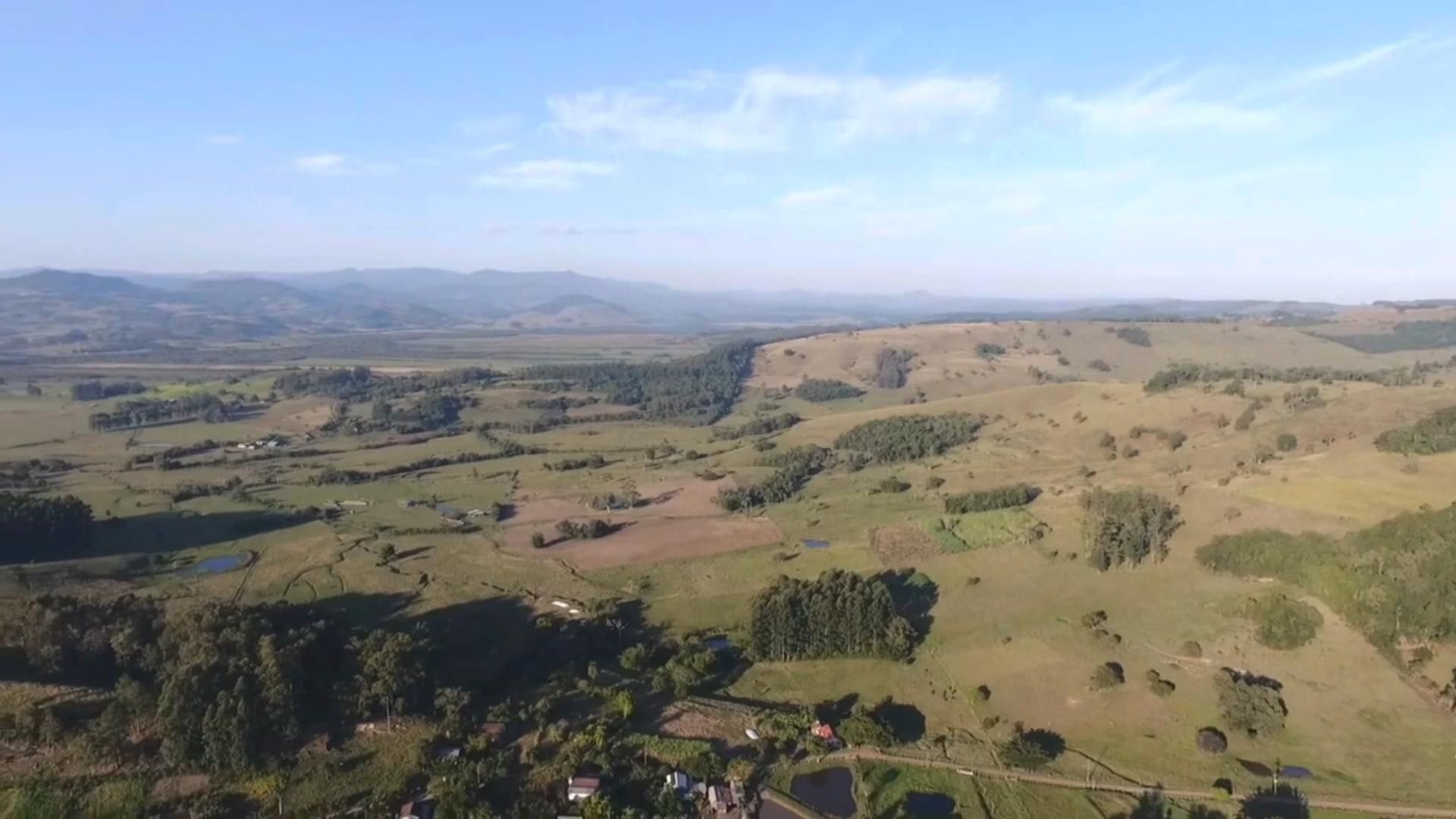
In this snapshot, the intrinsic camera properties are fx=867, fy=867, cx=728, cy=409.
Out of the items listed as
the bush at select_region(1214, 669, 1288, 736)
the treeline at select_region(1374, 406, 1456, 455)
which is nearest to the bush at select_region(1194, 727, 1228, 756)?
the bush at select_region(1214, 669, 1288, 736)

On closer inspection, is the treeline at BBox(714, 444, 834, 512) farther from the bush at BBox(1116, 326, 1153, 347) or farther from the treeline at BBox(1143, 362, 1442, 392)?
the bush at BBox(1116, 326, 1153, 347)

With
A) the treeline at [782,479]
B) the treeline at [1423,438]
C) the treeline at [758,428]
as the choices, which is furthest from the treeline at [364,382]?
the treeline at [1423,438]

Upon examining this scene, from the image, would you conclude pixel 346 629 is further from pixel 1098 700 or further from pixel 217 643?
pixel 1098 700

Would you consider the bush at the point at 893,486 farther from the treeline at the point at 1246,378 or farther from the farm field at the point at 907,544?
the treeline at the point at 1246,378

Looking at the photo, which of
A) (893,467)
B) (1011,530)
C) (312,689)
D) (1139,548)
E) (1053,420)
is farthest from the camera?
(1053,420)

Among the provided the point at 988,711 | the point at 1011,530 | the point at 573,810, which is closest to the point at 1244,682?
the point at 988,711

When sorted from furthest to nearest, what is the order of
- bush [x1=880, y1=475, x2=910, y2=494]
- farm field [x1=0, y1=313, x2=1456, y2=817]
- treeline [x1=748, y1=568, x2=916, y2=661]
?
1. bush [x1=880, y1=475, x2=910, y2=494]
2. treeline [x1=748, y1=568, x2=916, y2=661]
3. farm field [x1=0, y1=313, x2=1456, y2=817]
